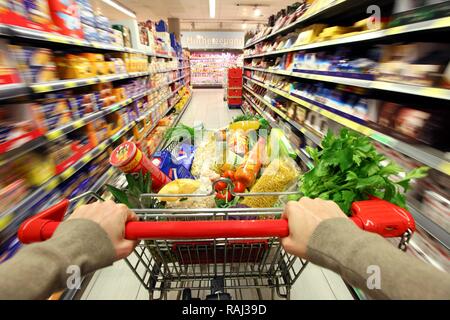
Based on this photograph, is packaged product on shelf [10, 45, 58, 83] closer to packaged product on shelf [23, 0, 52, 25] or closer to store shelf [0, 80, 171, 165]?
packaged product on shelf [23, 0, 52, 25]

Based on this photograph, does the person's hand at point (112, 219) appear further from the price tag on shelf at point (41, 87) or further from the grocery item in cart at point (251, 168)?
the price tag on shelf at point (41, 87)

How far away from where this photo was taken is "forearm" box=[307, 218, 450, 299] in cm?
39

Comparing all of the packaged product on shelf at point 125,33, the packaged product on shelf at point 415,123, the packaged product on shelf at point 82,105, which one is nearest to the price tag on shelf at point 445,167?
the packaged product on shelf at point 415,123

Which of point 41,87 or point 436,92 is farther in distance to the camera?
point 41,87

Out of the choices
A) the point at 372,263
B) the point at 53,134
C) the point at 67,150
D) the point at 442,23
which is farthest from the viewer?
the point at 67,150

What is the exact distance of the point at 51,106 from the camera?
1.58m

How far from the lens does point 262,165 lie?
4.69ft

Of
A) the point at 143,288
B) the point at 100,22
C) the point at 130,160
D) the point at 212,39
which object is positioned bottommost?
the point at 143,288

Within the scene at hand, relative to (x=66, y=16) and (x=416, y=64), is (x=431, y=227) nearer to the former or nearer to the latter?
(x=416, y=64)

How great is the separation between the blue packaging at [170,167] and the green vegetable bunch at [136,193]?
1.13ft

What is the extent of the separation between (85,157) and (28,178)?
570 millimetres


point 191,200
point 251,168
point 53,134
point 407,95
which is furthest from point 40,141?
point 407,95

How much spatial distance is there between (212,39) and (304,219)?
1547 centimetres
